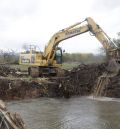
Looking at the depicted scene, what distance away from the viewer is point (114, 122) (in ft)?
46.8

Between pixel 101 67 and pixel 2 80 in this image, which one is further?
pixel 101 67

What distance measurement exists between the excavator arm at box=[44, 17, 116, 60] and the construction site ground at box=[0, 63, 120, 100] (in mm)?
1536

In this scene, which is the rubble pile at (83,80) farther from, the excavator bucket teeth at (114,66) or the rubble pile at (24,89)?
the rubble pile at (24,89)

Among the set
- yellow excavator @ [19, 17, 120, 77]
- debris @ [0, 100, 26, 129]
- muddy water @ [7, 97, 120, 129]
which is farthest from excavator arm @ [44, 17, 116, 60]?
debris @ [0, 100, 26, 129]

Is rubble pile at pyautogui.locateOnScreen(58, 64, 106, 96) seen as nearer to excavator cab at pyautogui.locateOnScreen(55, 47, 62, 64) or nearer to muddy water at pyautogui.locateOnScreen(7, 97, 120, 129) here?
muddy water at pyautogui.locateOnScreen(7, 97, 120, 129)

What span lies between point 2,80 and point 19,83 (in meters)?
1.07

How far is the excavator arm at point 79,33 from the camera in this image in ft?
79.6

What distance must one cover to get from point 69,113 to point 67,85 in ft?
22.8

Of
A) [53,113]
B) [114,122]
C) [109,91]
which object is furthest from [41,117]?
[109,91]

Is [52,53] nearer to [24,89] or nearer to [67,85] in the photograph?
[67,85]

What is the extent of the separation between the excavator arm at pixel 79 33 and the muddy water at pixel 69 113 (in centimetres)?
419

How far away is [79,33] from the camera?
1021 inches

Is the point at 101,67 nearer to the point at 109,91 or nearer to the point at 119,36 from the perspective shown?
the point at 109,91

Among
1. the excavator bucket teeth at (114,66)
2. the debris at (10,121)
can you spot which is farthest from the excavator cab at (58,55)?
the debris at (10,121)
